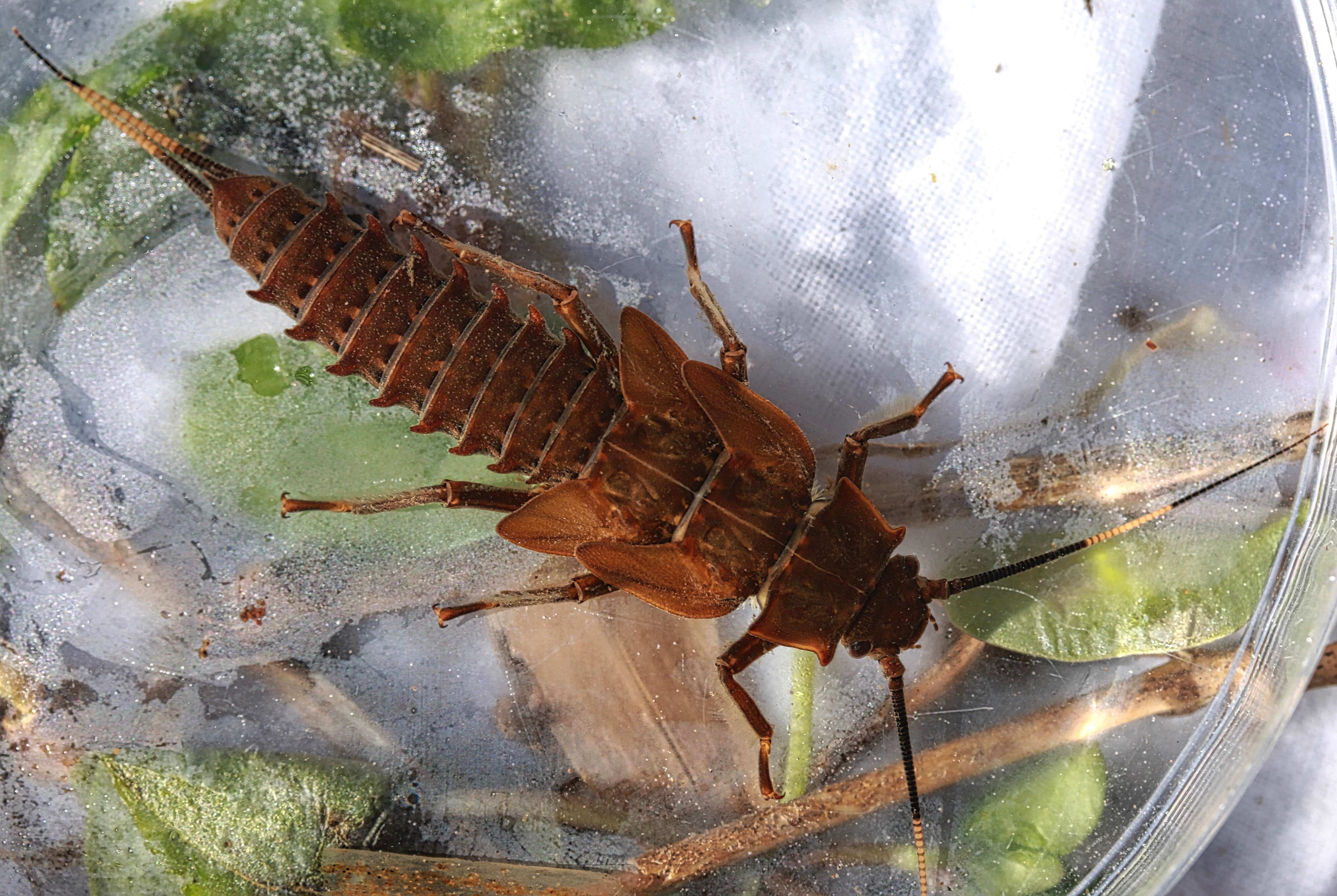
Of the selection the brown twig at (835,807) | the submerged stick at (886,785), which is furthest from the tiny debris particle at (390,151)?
the submerged stick at (886,785)

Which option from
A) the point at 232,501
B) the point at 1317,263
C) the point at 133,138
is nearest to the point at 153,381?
the point at 232,501

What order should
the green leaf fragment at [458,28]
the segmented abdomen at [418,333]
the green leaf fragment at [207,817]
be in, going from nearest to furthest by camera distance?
the segmented abdomen at [418,333], the green leaf fragment at [458,28], the green leaf fragment at [207,817]

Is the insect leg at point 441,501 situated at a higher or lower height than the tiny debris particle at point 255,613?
higher

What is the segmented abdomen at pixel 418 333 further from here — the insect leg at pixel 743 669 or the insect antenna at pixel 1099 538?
the insect antenna at pixel 1099 538

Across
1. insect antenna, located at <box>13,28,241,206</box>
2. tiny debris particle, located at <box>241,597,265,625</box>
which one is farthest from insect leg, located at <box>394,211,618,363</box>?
tiny debris particle, located at <box>241,597,265,625</box>

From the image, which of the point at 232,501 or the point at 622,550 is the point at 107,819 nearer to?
the point at 232,501

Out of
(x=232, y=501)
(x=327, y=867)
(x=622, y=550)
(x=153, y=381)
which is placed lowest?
(x=327, y=867)

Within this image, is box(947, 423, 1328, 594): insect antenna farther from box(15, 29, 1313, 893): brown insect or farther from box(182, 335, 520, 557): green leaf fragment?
box(182, 335, 520, 557): green leaf fragment
